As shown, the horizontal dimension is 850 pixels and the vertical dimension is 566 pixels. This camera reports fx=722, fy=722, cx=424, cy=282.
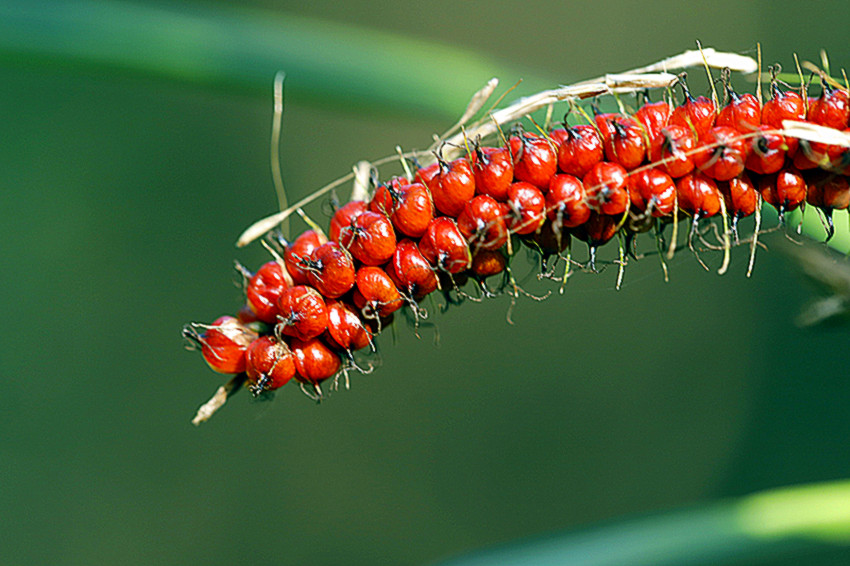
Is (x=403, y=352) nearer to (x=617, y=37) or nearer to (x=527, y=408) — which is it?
(x=527, y=408)

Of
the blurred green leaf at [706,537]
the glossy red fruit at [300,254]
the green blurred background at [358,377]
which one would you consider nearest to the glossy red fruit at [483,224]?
the glossy red fruit at [300,254]

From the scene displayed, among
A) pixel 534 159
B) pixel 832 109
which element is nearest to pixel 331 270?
pixel 534 159

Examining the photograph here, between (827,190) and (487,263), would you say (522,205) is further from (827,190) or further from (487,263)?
(827,190)

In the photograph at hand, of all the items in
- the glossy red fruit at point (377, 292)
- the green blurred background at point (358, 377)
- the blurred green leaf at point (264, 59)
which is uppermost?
the blurred green leaf at point (264, 59)

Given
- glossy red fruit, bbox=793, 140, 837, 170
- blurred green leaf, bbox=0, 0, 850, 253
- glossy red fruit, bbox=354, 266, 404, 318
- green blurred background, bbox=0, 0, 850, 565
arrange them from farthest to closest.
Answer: green blurred background, bbox=0, 0, 850, 565
blurred green leaf, bbox=0, 0, 850, 253
glossy red fruit, bbox=354, 266, 404, 318
glossy red fruit, bbox=793, 140, 837, 170

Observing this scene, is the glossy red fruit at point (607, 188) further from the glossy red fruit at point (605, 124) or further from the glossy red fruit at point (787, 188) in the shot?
the glossy red fruit at point (787, 188)

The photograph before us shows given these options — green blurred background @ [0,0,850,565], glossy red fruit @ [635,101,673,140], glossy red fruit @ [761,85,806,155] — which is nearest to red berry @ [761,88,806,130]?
glossy red fruit @ [761,85,806,155]

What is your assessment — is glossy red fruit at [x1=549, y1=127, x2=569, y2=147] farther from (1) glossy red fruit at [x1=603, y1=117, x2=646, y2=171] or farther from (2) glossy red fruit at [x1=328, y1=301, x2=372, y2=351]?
(2) glossy red fruit at [x1=328, y1=301, x2=372, y2=351]

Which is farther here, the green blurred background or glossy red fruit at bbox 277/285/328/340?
the green blurred background
